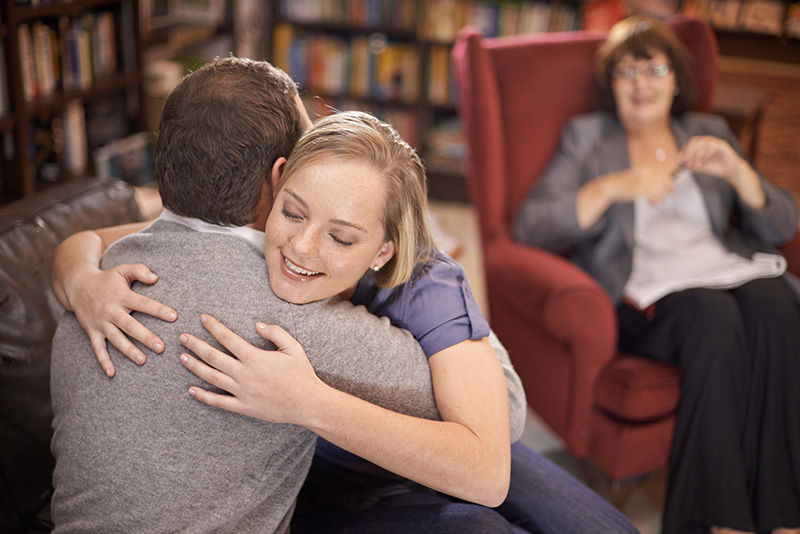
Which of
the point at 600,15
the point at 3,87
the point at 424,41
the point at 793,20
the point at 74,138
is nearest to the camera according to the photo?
the point at 3,87

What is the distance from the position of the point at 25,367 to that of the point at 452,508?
658 mm

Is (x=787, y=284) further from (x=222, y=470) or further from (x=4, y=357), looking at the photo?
(x=4, y=357)

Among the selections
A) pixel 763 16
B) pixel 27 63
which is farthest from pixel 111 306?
pixel 763 16

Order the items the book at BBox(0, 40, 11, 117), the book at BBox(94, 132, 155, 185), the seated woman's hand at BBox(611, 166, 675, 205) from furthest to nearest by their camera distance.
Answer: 1. the book at BBox(94, 132, 155, 185)
2. the book at BBox(0, 40, 11, 117)
3. the seated woman's hand at BBox(611, 166, 675, 205)

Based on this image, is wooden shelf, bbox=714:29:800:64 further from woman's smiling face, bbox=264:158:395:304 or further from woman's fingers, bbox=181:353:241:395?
woman's fingers, bbox=181:353:241:395

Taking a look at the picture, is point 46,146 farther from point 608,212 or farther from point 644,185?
point 644,185

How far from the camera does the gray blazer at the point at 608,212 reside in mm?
1947

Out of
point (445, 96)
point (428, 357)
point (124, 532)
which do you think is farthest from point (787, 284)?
point (445, 96)

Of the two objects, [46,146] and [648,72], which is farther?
[46,146]

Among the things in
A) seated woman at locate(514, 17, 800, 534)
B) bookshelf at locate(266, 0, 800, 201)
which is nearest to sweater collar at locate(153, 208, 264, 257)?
seated woman at locate(514, 17, 800, 534)

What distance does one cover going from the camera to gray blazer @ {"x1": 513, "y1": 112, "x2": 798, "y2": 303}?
195 cm

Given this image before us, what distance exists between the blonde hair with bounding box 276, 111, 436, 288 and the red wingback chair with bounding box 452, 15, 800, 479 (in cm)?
83

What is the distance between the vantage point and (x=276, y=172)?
95cm

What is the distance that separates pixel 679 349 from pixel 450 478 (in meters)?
1.02
